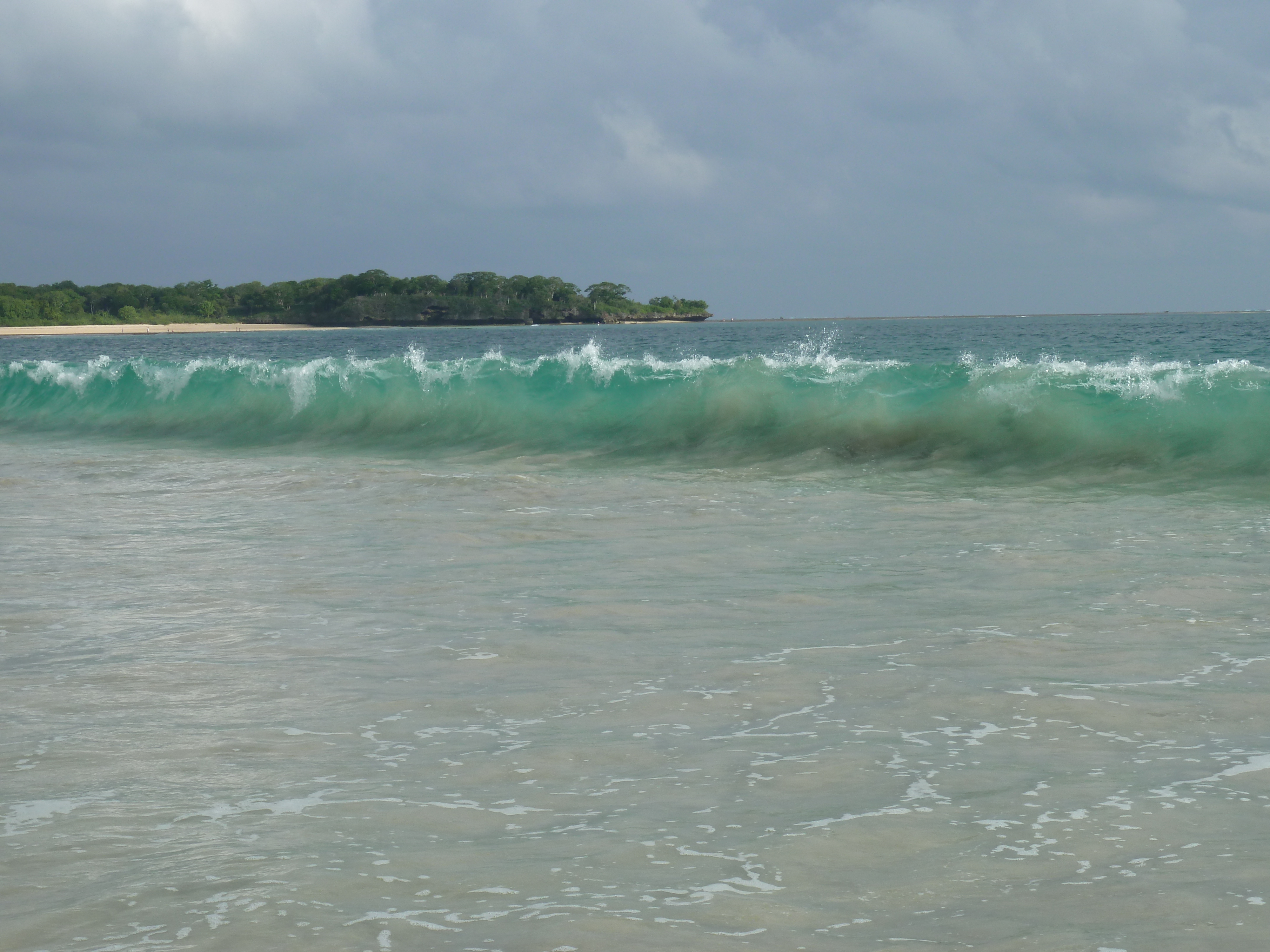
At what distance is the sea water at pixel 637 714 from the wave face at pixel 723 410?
77.5 inches

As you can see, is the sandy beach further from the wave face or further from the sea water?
the sea water

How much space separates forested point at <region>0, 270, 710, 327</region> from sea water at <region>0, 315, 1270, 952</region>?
163 metres

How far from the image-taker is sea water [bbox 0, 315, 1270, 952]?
2.86m

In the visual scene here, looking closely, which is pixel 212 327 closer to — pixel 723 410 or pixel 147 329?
pixel 147 329

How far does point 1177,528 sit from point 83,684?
702 centimetres

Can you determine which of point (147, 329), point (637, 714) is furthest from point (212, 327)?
point (637, 714)

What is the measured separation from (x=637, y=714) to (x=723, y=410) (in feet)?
43.2

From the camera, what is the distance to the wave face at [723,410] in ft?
45.2

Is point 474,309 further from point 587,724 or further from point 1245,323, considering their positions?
point 587,724

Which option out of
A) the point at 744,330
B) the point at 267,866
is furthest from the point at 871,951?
the point at 744,330

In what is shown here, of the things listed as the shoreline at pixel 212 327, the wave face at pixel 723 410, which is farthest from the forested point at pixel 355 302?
the wave face at pixel 723 410

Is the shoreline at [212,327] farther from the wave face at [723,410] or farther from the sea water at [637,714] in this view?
the sea water at [637,714]

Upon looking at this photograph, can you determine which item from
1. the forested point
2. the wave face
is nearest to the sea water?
the wave face

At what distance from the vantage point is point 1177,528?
27.9ft
